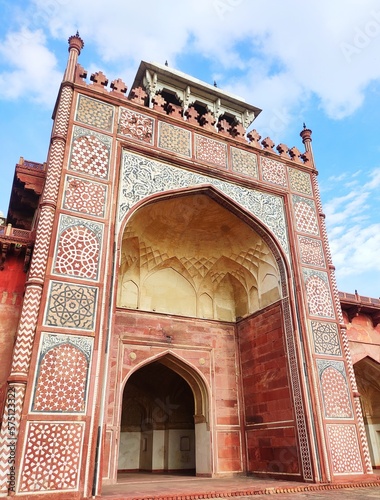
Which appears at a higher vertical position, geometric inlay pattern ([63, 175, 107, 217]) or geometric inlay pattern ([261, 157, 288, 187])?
geometric inlay pattern ([261, 157, 288, 187])

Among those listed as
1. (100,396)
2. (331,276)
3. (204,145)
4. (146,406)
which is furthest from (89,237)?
(146,406)

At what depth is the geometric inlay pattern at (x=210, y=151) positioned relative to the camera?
9.23 meters

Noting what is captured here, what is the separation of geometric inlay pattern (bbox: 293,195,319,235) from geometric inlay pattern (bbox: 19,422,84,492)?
6.43 metres

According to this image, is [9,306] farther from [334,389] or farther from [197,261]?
[334,389]

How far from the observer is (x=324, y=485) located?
6812 millimetres

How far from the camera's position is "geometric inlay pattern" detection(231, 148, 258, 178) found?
9586 millimetres

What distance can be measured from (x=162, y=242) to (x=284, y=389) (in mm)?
4373

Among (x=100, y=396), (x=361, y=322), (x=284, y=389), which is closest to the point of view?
(x=100, y=396)

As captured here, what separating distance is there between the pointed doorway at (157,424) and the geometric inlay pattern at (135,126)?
5.62 metres

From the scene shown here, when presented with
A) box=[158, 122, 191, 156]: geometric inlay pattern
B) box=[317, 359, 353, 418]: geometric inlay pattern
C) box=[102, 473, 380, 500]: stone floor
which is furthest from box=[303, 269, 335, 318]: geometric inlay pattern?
box=[158, 122, 191, 156]: geometric inlay pattern

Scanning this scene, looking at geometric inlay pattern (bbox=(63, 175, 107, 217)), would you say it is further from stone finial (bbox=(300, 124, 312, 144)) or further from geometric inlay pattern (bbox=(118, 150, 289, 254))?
stone finial (bbox=(300, 124, 312, 144))

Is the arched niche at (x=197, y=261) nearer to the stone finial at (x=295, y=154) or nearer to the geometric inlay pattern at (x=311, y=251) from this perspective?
the geometric inlay pattern at (x=311, y=251)

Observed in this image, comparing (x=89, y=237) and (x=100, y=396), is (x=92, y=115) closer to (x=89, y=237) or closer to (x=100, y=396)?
(x=89, y=237)

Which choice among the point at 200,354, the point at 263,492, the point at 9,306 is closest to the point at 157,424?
the point at 200,354
